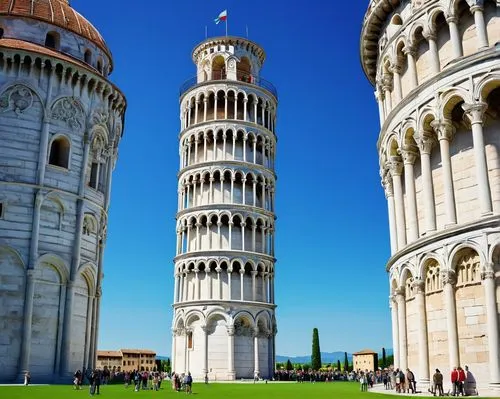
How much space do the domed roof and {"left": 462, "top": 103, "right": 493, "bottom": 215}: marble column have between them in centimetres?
3017

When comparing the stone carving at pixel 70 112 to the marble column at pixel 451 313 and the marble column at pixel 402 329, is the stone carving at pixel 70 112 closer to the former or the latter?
the marble column at pixel 402 329

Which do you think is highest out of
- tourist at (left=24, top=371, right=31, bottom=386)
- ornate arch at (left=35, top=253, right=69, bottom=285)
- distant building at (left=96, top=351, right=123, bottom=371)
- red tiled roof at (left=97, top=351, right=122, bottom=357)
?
ornate arch at (left=35, top=253, right=69, bottom=285)

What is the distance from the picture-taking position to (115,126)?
4416 centimetres

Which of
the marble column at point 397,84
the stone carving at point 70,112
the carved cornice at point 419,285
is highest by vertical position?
the stone carving at point 70,112

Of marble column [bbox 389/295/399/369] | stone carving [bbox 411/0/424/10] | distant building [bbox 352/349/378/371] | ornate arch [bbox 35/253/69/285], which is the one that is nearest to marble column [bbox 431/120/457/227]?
marble column [bbox 389/295/399/369]

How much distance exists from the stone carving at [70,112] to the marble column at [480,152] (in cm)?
2644

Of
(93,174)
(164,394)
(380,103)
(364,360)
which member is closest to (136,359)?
(364,360)

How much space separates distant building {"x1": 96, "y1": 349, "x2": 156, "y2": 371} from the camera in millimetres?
130500

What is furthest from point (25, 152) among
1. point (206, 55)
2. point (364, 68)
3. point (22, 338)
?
point (206, 55)

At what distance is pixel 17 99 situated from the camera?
37844mm

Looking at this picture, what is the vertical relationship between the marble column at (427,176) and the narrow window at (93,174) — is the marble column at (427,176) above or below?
below

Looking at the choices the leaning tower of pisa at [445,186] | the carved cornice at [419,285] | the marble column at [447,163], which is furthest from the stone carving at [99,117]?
the carved cornice at [419,285]

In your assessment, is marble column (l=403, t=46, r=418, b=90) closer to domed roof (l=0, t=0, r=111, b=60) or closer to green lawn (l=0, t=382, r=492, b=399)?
green lawn (l=0, t=382, r=492, b=399)

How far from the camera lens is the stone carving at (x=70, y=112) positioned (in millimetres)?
39062
